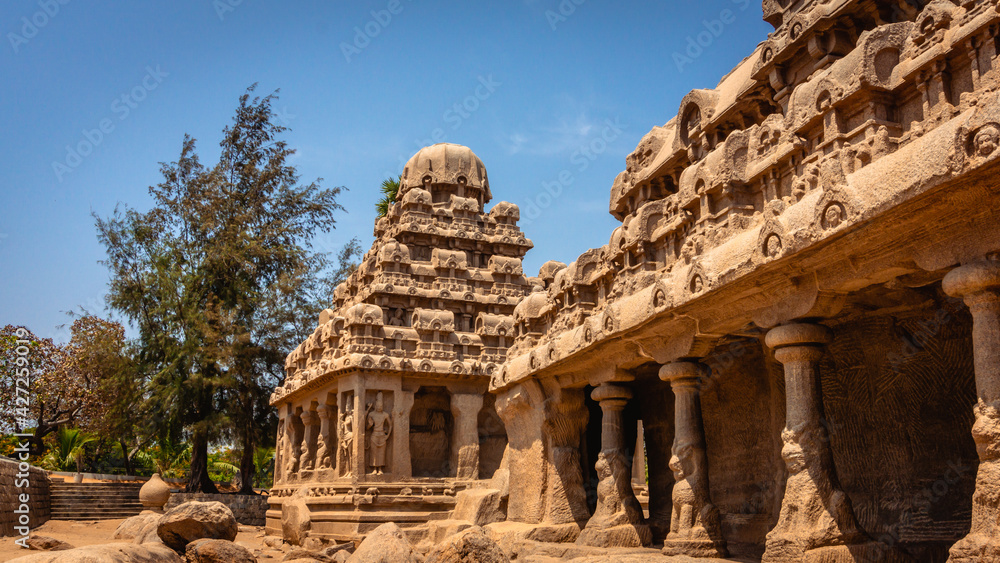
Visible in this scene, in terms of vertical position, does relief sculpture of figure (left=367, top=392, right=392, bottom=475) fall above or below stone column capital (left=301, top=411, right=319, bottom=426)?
below

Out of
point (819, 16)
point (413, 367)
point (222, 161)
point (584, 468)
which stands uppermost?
point (222, 161)

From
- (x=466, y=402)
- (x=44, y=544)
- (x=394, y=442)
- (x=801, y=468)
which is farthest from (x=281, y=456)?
(x=801, y=468)

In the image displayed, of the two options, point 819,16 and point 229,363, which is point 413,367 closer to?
point 229,363

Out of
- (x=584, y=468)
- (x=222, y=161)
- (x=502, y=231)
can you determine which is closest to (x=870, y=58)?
(x=584, y=468)

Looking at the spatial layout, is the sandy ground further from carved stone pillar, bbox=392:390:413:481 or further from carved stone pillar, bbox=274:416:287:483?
carved stone pillar, bbox=392:390:413:481

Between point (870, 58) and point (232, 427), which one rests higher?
point (870, 58)

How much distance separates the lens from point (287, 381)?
79.5ft

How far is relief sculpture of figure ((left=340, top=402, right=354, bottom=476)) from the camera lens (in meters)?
18.9

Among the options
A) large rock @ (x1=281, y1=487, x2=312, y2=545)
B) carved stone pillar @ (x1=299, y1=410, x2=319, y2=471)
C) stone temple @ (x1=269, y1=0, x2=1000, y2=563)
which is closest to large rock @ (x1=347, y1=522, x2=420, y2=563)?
stone temple @ (x1=269, y1=0, x2=1000, y2=563)

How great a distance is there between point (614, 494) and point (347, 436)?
1013cm

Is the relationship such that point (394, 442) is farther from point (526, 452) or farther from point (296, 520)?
point (526, 452)

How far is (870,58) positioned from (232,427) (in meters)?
26.2

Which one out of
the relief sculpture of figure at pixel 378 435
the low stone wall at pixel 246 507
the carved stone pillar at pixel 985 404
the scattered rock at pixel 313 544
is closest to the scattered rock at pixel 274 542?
the scattered rock at pixel 313 544

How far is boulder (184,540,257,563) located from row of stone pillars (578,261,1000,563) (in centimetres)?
497
